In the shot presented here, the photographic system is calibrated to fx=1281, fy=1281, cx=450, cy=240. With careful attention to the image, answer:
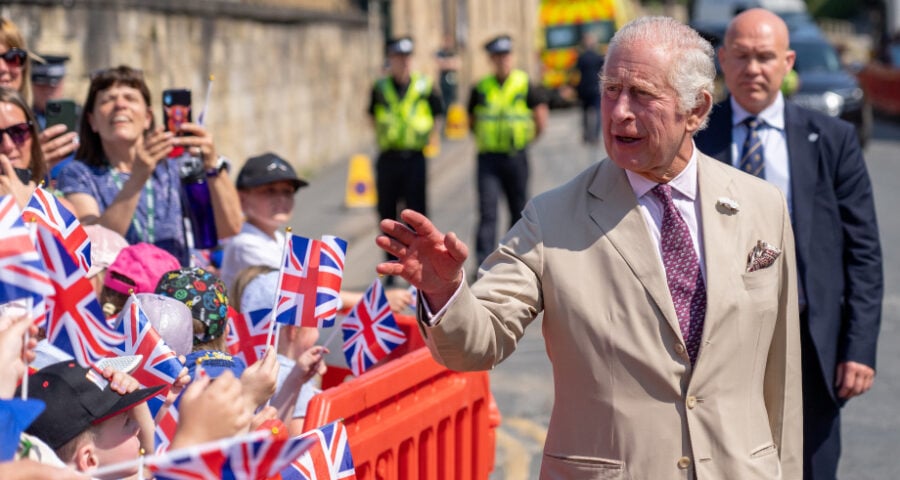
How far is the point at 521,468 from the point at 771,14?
107 inches

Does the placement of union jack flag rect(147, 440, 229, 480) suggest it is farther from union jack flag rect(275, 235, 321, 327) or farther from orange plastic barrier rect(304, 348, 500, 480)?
union jack flag rect(275, 235, 321, 327)

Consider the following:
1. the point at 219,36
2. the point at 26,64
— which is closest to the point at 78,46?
the point at 219,36

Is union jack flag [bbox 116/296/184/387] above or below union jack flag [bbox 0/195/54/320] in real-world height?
below

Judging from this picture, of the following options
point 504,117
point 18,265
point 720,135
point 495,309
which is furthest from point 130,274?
point 504,117

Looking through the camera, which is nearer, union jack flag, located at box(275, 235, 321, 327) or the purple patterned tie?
the purple patterned tie

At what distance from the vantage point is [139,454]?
3080 millimetres

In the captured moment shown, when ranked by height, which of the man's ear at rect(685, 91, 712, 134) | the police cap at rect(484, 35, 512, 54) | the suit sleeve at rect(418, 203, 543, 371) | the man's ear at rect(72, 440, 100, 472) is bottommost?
the man's ear at rect(72, 440, 100, 472)

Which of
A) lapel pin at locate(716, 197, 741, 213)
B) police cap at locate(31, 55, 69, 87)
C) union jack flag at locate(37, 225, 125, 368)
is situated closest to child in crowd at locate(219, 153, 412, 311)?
police cap at locate(31, 55, 69, 87)

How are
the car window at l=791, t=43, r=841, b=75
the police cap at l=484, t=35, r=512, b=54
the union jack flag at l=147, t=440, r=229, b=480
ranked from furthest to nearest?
1. the car window at l=791, t=43, r=841, b=75
2. the police cap at l=484, t=35, r=512, b=54
3. the union jack flag at l=147, t=440, r=229, b=480

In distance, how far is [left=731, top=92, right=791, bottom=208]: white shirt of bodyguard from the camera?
4.75 m

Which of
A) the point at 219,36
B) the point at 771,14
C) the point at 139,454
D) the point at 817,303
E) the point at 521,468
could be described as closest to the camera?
the point at 139,454

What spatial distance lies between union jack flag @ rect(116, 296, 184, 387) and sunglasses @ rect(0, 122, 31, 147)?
153 centimetres

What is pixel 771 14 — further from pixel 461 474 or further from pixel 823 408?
pixel 461 474

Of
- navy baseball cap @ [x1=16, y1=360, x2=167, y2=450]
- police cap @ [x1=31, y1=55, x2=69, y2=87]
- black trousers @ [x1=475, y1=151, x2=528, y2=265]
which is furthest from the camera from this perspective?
black trousers @ [x1=475, y1=151, x2=528, y2=265]
